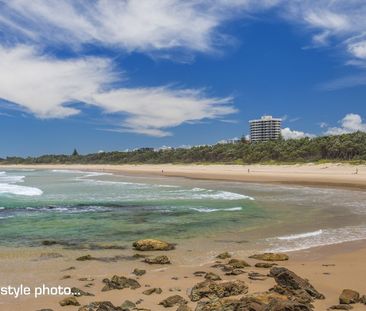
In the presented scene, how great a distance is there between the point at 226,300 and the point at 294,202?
692 inches

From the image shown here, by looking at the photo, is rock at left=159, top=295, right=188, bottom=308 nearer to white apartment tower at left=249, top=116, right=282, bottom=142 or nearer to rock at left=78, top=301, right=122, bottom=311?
rock at left=78, top=301, right=122, bottom=311

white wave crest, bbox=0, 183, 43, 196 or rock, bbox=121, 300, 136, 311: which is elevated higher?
white wave crest, bbox=0, 183, 43, 196

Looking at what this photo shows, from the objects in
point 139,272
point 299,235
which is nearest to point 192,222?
point 299,235

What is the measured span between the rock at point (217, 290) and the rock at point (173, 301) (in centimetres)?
21

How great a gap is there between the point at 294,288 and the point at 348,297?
0.84 meters

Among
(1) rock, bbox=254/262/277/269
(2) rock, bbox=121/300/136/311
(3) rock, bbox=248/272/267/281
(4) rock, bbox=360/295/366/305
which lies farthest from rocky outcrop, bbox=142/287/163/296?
(4) rock, bbox=360/295/366/305

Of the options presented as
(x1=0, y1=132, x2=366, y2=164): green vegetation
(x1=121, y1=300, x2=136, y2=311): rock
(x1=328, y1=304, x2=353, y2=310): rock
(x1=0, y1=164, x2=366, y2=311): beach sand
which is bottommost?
(x1=0, y1=164, x2=366, y2=311): beach sand

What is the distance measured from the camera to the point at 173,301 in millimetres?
6750

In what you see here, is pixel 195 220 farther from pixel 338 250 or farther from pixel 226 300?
pixel 226 300

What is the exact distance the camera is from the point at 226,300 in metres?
6.32

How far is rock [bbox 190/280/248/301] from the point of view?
694 centimetres

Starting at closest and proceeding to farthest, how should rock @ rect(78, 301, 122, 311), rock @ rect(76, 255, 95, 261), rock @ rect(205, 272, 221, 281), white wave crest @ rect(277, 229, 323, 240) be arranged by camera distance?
rock @ rect(78, 301, 122, 311), rock @ rect(205, 272, 221, 281), rock @ rect(76, 255, 95, 261), white wave crest @ rect(277, 229, 323, 240)

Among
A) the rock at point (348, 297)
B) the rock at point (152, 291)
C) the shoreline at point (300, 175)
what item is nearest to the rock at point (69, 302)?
the rock at point (152, 291)

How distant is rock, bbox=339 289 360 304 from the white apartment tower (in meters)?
181
